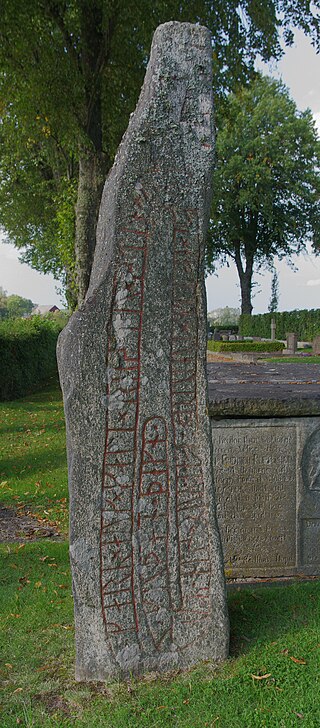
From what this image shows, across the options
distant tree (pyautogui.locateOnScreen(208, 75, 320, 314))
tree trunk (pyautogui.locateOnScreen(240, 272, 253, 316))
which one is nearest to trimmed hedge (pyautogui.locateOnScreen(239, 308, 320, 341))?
tree trunk (pyautogui.locateOnScreen(240, 272, 253, 316))

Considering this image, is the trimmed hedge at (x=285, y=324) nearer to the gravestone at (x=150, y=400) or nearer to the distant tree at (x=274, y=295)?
the distant tree at (x=274, y=295)

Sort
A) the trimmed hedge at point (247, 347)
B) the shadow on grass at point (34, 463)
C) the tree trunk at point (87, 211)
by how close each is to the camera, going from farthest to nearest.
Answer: the trimmed hedge at point (247, 347)
the tree trunk at point (87, 211)
the shadow on grass at point (34, 463)

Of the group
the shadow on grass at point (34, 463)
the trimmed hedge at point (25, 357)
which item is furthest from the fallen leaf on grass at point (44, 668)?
the trimmed hedge at point (25, 357)

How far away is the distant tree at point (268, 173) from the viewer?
3659 centimetres

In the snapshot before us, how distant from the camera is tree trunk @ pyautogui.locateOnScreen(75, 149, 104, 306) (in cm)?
1225

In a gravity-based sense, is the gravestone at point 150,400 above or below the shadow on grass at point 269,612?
above

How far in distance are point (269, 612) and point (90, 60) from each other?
11861 millimetres

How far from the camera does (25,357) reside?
1906cm

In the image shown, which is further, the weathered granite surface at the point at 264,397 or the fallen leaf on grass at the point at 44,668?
the weathered granite surface at the point at 264,397

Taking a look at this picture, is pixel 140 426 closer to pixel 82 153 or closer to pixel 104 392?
pixel 104 392

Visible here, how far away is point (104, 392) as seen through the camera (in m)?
3.30

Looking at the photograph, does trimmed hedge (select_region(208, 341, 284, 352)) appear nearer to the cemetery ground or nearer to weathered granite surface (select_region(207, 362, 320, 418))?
weathered granite surface (select_region(207, 362, 320, 418))

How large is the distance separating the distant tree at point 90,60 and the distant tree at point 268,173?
21.1 meters

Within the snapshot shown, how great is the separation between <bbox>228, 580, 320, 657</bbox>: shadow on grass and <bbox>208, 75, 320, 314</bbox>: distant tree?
3334 cm
